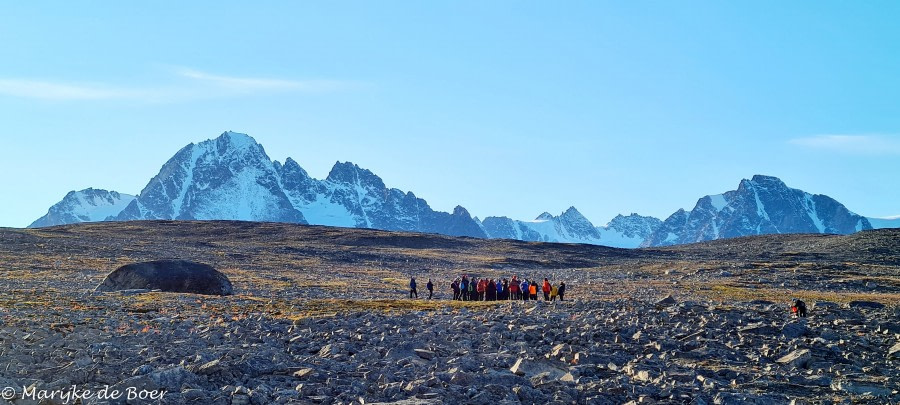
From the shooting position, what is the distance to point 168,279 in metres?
46.3

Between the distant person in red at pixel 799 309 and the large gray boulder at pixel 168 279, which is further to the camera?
the large gray boulder at pixel 168 279

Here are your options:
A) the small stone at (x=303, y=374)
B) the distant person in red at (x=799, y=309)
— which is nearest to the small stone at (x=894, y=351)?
the distant person in red at (x=799, y=309)

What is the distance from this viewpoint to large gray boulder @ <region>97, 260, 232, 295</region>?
45875 millimetres

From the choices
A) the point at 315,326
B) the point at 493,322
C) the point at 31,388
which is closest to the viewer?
the point at 31,388

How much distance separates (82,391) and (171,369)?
1.88 m

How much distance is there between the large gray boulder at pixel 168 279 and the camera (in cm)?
4588

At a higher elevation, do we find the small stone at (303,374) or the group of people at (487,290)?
the group of people at (487,290)

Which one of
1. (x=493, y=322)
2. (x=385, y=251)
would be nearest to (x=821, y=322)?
(x=493, y=322)

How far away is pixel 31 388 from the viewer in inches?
583

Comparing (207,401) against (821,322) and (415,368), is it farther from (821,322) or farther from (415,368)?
(821,322)

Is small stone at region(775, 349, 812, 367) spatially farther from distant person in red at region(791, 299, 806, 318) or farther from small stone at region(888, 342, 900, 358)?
distant person in red at region(791, 299, 806, 318)

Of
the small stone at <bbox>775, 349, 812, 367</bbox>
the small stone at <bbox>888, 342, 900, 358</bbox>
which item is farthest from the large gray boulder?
A: the small stone at <bbox>888, 342, 900, 358</bbox>

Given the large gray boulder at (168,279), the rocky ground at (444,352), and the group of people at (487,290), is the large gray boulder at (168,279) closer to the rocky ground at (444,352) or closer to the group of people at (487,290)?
the rocky ground at (444,352)

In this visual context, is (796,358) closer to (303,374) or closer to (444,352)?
→ (444,352)
